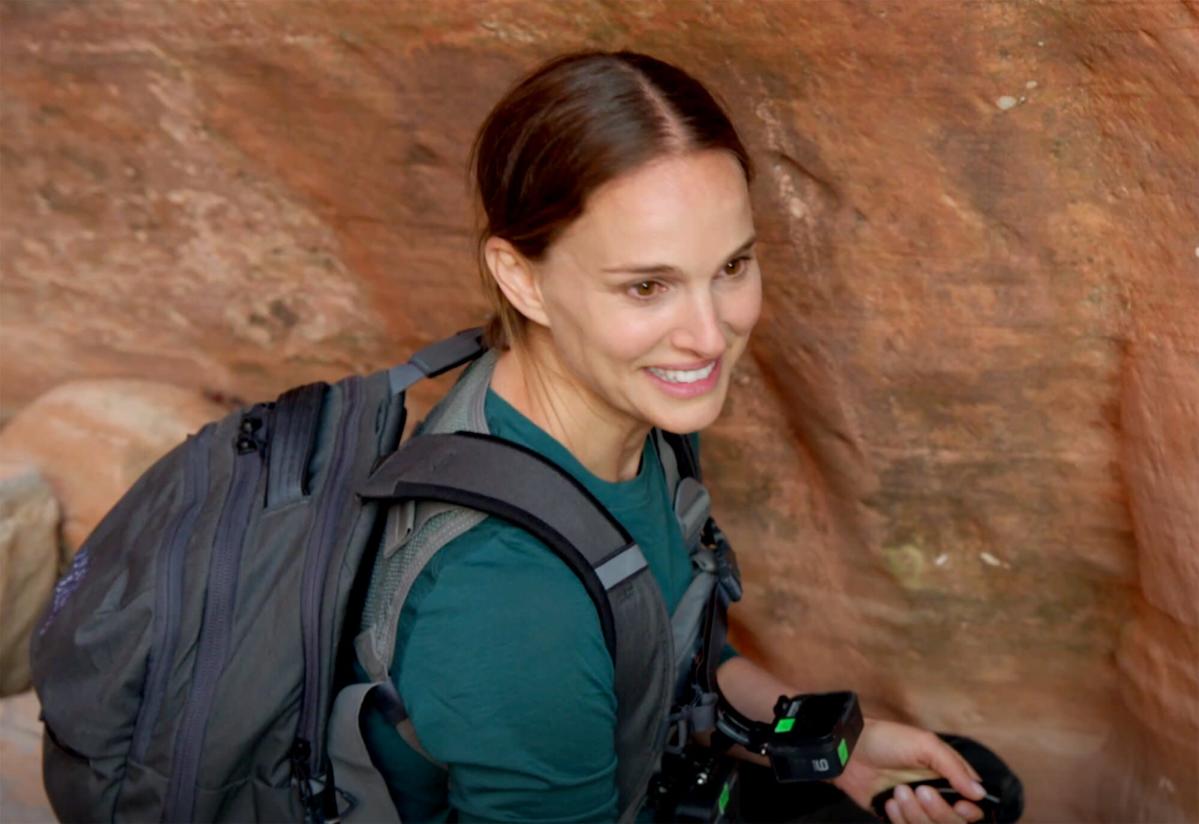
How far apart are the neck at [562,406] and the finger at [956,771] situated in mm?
628

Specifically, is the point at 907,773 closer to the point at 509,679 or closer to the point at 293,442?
the point at 509,679

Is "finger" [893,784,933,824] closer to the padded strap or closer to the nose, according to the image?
the nose

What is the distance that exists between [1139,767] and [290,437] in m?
1.46

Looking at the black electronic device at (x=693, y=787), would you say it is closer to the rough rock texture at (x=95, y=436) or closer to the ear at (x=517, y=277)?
the ear at (x=517, y=277)

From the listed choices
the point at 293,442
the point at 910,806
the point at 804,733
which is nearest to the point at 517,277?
the point at 293,442

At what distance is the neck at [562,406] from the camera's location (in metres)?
1.82

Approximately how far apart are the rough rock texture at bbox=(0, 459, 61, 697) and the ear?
4.62ft

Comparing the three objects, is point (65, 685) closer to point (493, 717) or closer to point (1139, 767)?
point (493, 717)

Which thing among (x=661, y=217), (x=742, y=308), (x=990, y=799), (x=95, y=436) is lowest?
(x=95, y=436)

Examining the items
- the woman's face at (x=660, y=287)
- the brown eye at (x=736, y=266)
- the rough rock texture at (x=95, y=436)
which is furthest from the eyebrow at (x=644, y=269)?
the rough rock texture at (x=95, y=436)

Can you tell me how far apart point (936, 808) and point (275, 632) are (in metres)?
0.94

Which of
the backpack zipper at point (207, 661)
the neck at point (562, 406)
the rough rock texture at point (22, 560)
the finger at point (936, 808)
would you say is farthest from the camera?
the rough rock texture at point (22, 560)

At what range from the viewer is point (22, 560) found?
271cm

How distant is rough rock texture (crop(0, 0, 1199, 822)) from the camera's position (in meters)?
1.93
